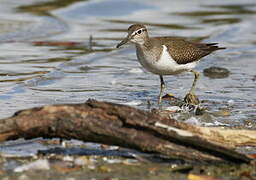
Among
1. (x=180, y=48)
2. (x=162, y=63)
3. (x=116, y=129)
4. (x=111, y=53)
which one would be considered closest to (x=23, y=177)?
(x=116, y=129)

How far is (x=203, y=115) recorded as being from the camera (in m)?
7.51

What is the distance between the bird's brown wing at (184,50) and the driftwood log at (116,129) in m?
3.37

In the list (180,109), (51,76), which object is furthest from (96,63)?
(180,109)

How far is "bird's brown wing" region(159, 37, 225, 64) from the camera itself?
28.2 ft

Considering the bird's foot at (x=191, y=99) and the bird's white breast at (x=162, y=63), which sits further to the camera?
the bird's white breast at (x=162, y=63)

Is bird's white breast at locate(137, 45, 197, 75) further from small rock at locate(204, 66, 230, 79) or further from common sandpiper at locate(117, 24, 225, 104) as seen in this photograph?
small rock at locate(204, 66, 230, 79)

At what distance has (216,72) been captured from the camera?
33.9ft

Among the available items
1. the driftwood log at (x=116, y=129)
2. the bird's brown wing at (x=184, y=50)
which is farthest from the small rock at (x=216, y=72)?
the driftwood log at (x=116, y=129)

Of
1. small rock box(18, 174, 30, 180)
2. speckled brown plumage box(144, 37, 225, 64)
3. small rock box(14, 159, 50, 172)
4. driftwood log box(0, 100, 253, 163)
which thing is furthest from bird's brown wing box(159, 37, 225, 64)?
small rock box(18, 174, 30, 180)

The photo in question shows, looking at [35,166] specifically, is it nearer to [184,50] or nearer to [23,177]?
[23,177]

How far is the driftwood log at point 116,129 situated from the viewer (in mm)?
5195

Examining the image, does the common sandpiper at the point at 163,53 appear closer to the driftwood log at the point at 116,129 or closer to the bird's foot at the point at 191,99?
the bird's foot at the point at 191,99

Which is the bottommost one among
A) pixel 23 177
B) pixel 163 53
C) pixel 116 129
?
pixel 23 177

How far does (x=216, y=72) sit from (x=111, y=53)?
2254mm
